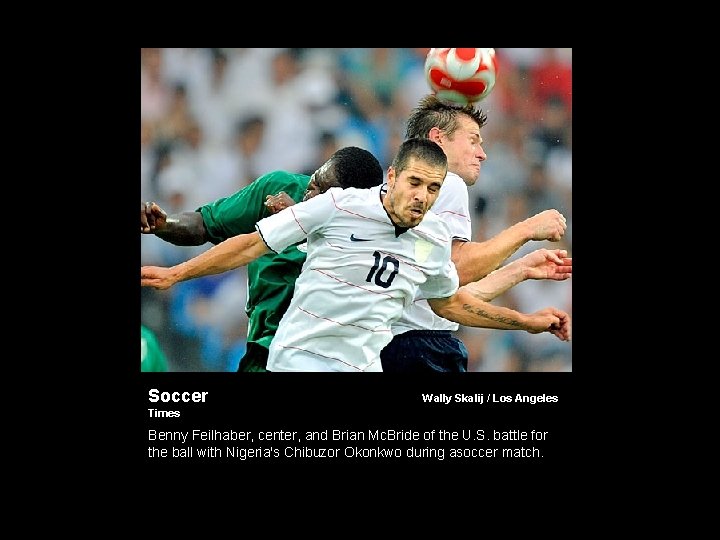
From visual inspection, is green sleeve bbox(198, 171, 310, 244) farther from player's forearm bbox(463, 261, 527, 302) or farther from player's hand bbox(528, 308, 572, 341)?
player's hand bbox(528, 308, 572, 341)

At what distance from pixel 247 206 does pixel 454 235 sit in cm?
117

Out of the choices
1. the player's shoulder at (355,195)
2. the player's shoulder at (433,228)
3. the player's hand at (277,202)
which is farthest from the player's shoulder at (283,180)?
the player's shoulder at (433,228)

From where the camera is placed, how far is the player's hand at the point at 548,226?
6.43m

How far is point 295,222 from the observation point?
5.78 metres

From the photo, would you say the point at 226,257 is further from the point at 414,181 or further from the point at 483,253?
the point at 483,253

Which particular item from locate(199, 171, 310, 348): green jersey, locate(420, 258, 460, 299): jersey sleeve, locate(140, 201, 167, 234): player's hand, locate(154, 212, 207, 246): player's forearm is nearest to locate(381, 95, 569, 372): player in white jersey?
→ locate(420, 258, 460, 299): jersey sleeve

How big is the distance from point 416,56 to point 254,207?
4.17 ft

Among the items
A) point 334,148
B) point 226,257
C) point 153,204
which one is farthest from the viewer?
point 334,148

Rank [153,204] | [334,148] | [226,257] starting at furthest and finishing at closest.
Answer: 1. [334,148]
2. [153,204]
3. [226,257]

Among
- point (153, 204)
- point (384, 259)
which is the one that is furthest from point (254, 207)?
point (384, 259)

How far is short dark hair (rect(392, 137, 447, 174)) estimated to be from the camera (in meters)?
5.78

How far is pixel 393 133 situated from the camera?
267 inches

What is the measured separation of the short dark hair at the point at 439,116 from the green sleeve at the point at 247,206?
74cm

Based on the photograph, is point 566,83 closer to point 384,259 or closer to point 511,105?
point 511,105
